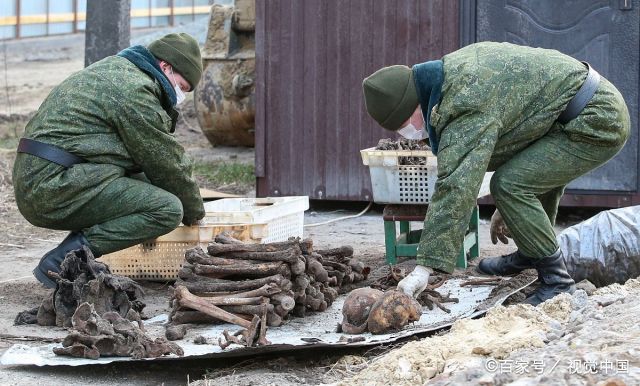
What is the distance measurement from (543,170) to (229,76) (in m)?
7.93

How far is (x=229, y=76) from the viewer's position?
45.0ft

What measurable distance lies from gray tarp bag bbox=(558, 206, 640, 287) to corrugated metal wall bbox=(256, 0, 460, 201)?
400cm

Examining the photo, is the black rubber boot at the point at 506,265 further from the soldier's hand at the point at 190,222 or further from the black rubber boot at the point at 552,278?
the soldier's hand at the point at 190,222

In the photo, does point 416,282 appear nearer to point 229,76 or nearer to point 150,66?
point 150,66

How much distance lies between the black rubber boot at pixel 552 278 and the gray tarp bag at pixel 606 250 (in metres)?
0.60

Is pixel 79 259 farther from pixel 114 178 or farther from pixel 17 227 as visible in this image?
pixel 17 227

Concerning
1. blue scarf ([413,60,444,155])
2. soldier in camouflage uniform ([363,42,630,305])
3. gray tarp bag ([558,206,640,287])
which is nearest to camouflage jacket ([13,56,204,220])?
soldier in camouflage uniform ([363,42,630,305])

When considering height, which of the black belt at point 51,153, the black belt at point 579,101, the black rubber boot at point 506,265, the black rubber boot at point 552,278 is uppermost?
the black belt at point 579,101

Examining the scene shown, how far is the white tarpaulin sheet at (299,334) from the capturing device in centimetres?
558

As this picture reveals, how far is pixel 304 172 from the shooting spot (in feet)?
36.6

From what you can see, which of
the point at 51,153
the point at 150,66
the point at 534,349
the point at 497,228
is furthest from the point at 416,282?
the point at 51,153

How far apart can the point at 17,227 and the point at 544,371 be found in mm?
7212

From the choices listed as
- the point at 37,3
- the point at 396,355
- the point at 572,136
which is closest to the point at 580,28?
the point at 572,136

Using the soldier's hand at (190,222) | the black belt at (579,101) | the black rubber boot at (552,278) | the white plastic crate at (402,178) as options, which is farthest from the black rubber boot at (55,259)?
the black belt at (579,101)
